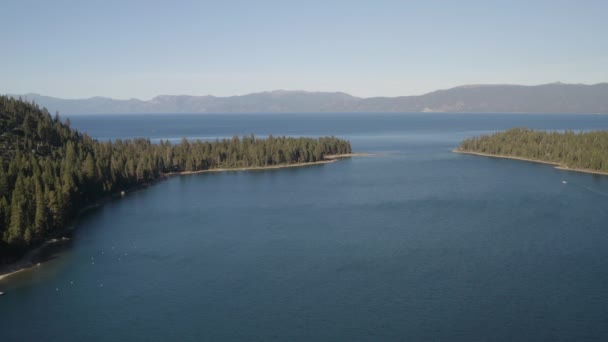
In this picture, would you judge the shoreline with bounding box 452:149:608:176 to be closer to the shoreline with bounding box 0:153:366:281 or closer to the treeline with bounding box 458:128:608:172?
the treeline with bounding box 458:128:608:172

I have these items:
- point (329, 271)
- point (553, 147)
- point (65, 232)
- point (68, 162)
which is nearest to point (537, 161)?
point (553, 147)

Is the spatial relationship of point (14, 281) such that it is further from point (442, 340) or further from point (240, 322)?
point (442, 340)

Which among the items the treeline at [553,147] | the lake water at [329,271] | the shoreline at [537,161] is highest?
the treeline at [553,147]

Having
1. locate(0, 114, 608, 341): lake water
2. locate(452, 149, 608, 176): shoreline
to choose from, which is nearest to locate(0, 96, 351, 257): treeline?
locate(0, 114, 608, 341): lake water

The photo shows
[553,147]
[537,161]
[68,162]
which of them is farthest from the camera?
[553,147]

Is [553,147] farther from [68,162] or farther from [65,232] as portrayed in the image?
[65,232]

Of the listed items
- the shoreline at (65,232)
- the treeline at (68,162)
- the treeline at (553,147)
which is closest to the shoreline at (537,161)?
the treeline at (553,147)

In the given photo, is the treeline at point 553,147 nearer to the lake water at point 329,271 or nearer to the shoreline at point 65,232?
the lake water at point 329,271
